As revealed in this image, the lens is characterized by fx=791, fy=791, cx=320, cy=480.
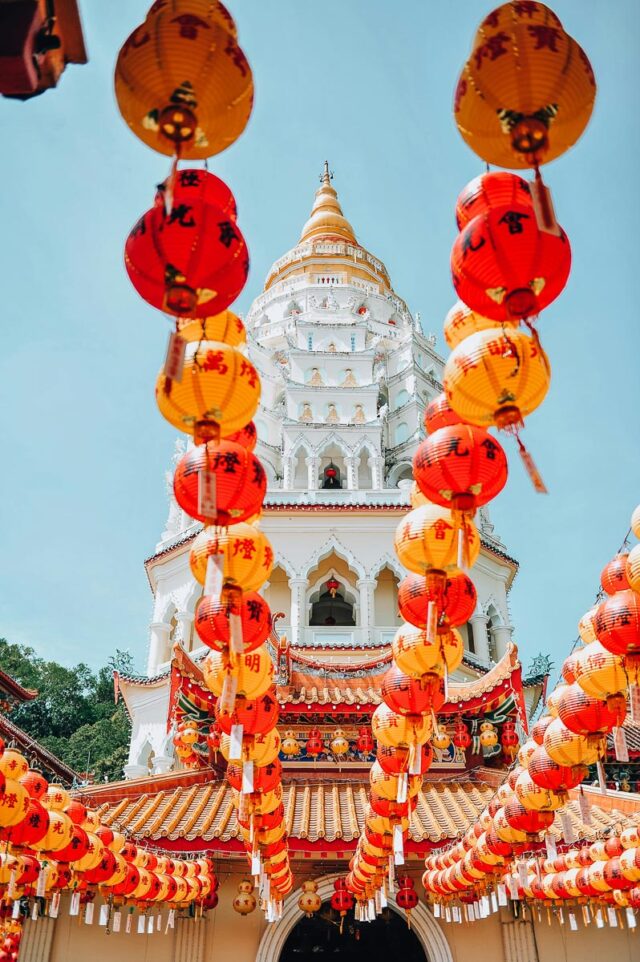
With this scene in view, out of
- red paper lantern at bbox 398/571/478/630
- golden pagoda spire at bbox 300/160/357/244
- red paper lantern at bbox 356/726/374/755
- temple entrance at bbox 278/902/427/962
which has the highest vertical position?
golden pagoda spire at bbox 300/160/357/244

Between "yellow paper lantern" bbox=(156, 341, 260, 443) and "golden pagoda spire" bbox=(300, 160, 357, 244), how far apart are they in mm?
26713

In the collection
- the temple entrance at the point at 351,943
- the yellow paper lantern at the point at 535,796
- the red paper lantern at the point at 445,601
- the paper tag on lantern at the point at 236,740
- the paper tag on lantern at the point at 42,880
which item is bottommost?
the temple entrance at the point at 351,943

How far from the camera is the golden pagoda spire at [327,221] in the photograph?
29.9m

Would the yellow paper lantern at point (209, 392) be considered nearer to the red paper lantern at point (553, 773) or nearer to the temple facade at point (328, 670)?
the red paper lantern at point (553, 773)

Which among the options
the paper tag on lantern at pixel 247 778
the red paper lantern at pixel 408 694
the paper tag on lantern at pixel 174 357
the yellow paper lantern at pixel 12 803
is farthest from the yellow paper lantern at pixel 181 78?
the yellow paper lantern at pixel 12 803

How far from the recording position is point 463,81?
337cm

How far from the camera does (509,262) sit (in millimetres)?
3564

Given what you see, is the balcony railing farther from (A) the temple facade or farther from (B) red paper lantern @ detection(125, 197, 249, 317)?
(B) red paper lantern @ detection(125, 197, 249, 317)

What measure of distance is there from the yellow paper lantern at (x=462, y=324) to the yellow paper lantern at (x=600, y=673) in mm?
2401

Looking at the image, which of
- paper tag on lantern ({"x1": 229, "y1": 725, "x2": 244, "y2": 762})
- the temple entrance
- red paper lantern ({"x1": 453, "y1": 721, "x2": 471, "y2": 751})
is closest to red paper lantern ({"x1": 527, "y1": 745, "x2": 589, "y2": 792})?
paper tag on lantern ({"x1": 229, "y1": 725, "x2": 244, "y2": 762})

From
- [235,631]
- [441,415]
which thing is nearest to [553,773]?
[235,631]

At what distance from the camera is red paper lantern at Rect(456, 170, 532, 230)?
11.9 feet

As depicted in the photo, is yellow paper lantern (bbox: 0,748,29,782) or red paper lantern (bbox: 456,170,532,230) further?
yellow paper lantern (bbox: 0,748,29,782)

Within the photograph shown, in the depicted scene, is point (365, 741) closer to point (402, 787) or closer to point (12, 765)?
point (402, 787)
